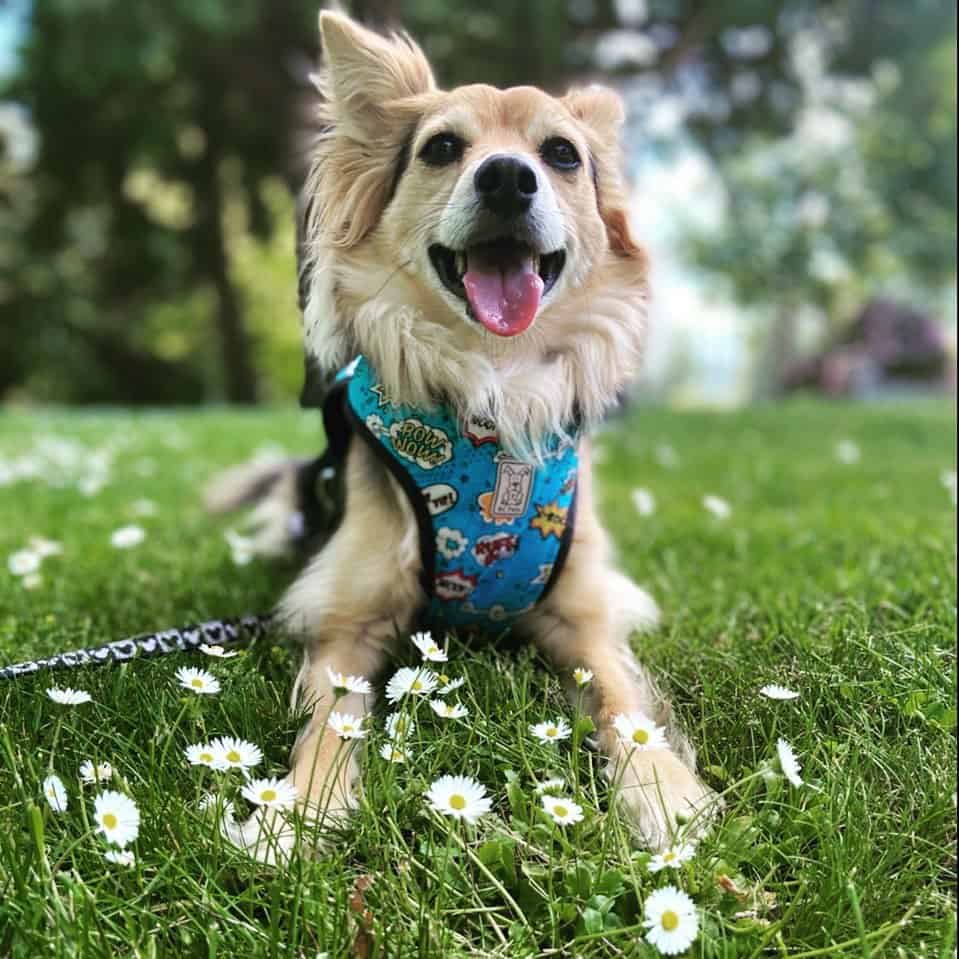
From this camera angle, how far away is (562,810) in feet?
5.01

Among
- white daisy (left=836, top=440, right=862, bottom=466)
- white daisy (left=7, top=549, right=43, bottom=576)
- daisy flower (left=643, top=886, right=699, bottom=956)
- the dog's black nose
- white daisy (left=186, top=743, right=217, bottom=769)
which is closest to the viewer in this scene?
daisy flower (left=643, top=886, right=699, bottom=956)

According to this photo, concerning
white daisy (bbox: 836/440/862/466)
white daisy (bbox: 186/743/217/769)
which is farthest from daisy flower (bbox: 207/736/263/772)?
white daisy (bbox: 836/440/862/466)

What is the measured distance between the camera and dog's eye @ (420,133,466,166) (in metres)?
2.39

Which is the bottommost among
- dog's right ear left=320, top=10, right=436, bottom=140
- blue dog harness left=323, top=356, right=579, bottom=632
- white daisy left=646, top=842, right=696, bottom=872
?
white daisy left=646, top=842, right=696, bottom=872

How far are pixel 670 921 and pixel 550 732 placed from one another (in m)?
0.47

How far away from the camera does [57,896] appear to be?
4.39 feet

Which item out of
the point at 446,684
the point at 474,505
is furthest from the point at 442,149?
the point at 446,684

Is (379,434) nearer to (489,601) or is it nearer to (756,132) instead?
(489,601)

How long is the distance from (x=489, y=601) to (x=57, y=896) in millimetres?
1216

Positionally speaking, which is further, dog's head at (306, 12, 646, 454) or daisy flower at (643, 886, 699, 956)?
dog's head at (306, 12, 646, 454)

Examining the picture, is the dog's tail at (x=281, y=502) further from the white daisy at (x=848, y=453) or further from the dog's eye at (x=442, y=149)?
the white daisy at (x=848, y=453)

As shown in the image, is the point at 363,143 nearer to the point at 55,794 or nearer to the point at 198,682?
the point at 198,682

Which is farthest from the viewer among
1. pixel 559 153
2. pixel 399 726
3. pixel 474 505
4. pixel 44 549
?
pixel 44 549

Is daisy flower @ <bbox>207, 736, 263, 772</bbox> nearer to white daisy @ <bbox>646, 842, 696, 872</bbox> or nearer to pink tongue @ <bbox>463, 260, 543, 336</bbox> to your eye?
white daisy @ <bbox>646, 842, 696, 872</bbox>
